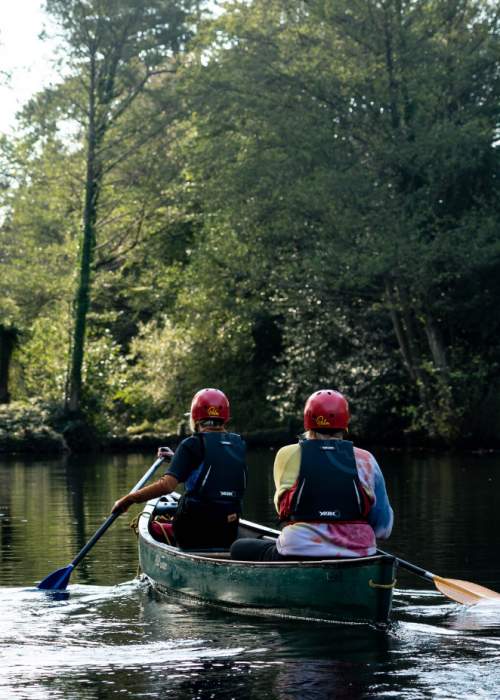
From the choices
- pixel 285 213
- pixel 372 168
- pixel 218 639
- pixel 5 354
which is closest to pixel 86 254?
pixel 5 354

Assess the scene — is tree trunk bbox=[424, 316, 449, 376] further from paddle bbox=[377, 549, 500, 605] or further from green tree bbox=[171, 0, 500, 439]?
paddle bbox=[377, 549, 500, 605]

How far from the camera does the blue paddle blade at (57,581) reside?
11734 mm

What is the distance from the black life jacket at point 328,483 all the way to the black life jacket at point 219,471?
1.59m

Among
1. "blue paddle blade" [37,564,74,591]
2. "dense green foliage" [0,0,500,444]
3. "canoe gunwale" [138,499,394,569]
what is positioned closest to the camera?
"canoe gunwale" [138,499,394,569]

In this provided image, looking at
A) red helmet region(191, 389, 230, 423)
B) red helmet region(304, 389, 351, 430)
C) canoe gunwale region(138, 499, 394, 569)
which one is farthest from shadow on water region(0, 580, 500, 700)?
red helmet region(191, 389, 230, 423)

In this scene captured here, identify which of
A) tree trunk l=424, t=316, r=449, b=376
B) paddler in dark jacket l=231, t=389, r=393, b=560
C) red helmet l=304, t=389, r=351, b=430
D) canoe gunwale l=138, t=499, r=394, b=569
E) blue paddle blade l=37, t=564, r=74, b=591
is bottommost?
blue paddle blade l=37, t=564, r=74, b=591

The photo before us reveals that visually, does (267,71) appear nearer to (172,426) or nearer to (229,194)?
(229,194)

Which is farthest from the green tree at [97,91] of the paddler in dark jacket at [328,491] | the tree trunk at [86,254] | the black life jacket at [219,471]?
the paddler in dark jacket at [328,491]

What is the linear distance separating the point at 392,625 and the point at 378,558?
30.4 inches

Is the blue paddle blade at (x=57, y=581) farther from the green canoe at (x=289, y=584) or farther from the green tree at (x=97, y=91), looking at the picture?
the green tree at (x=97, y=91)

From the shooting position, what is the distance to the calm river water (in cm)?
798

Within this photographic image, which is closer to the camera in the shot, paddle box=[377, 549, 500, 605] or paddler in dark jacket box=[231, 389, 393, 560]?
paddler in dark jacket box=[231, 389, 393, 560]

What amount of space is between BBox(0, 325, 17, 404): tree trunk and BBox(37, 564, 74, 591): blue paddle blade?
89.6 feet

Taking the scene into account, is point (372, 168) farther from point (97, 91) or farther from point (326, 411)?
point (326, 411)
